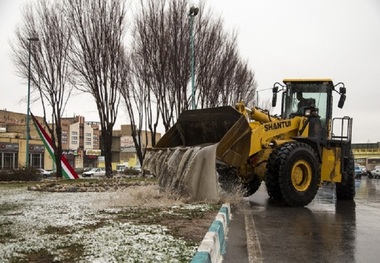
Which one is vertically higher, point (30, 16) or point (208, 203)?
point (30, 16)

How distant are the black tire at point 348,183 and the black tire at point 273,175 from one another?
3.18m

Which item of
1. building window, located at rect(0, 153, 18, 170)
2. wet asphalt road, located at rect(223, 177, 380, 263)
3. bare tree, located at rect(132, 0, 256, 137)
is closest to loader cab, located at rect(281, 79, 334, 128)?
wet asphalt road, located at rect(223, 177, 380, 263)

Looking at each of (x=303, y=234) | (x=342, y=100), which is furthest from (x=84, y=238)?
(x=342, y=100)

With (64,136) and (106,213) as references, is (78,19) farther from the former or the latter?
(64,136)

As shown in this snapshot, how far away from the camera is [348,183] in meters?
13.9

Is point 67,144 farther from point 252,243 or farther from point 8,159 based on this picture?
point 252,243

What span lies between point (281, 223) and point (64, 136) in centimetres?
7787

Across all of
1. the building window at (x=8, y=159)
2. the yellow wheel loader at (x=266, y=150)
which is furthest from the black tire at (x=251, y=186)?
the building window at (x=8, y=159)

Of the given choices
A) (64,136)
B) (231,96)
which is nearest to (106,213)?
(231,96)

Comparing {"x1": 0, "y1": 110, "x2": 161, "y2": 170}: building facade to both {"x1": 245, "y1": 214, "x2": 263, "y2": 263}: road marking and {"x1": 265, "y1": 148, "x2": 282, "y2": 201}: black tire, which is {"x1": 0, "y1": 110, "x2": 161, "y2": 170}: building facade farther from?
{"x1": 245, "y1": 214, "x2": 263, "y2": 263}: road marking

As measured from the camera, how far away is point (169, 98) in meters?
28.0

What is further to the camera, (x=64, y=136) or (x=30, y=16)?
(x=64, y=136)

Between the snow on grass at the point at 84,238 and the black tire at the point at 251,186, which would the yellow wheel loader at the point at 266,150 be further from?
the snow on grass at the point at 84,238

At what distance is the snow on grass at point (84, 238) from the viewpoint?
17.4 feet
